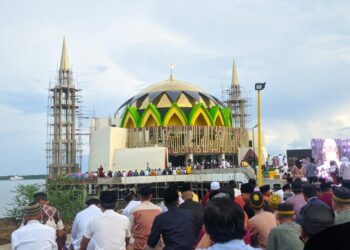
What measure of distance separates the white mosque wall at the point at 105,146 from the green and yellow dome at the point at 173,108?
2908mm

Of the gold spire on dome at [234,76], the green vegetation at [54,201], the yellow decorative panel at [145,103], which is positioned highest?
the gold spire on dome at [234,76]

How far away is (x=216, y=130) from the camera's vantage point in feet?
157

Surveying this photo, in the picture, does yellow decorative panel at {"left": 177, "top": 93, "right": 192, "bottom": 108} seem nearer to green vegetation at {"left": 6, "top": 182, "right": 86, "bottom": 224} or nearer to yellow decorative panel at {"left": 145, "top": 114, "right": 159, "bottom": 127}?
yellow decorative panel at {"left": 145, "top": 114, "right": 159, "bottom": 127}

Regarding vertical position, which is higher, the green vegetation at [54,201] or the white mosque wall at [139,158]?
the white mosque wall at [139,158]

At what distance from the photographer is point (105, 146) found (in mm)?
45750

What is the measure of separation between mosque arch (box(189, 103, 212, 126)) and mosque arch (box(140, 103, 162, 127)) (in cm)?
381

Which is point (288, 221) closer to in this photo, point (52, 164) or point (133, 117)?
point (133, 117)

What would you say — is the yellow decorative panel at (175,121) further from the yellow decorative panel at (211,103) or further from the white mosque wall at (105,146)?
the yellow decorative panel at (211,103)

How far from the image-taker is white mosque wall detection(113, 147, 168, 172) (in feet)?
139

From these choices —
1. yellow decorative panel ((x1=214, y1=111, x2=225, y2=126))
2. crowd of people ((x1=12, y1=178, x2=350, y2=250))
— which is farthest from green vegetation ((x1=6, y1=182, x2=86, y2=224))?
yellow decorative panel ((x1=214, y1=111, x2=225, y2=126))

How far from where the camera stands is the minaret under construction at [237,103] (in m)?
64.0

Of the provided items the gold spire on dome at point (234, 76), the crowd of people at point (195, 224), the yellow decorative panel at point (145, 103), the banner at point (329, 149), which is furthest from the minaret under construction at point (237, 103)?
the crowd of people at point (195, 224)

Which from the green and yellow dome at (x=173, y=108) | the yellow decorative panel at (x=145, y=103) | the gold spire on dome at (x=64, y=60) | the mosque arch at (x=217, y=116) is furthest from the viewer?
the gold spire on dome at (x=64, y=60)

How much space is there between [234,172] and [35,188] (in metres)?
14.7
